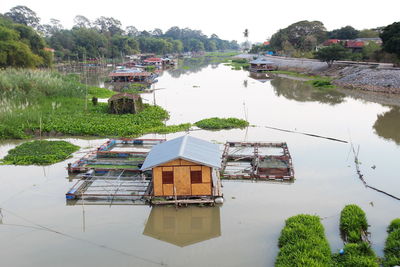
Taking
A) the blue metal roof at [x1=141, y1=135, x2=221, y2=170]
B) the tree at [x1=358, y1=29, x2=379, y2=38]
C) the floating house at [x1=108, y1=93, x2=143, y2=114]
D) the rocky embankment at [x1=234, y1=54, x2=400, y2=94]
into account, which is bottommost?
the blue metal roof at [x1=141, y1=135, x2=221, y2=170]

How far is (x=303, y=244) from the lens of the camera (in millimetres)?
9266

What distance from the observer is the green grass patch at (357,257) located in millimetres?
8305

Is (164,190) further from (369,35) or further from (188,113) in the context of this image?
(369,35)

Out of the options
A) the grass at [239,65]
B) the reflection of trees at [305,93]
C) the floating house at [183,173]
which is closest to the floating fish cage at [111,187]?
the floating house at [183,173]

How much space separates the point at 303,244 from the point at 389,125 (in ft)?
62.6

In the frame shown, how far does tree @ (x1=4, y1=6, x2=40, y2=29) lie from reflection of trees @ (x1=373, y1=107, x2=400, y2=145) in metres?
107

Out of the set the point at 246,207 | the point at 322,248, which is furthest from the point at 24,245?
the point at 322,248

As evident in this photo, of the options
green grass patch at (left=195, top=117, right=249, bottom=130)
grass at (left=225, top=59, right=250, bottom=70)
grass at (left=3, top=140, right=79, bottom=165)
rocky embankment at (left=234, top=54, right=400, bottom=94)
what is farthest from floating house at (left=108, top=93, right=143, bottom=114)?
grass at (left=225, top=59, right=250, bottom=70)

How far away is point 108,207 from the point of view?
40.8 feet

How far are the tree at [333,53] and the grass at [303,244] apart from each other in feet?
153

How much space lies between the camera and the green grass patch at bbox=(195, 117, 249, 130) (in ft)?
75.7

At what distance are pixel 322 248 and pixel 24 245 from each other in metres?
9.14

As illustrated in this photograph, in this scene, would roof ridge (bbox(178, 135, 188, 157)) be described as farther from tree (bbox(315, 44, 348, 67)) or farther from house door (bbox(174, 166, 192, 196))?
tree (bbox(315, 44, 348, 67))

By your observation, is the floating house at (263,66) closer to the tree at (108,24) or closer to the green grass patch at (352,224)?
the green grass patch at (352,224)
